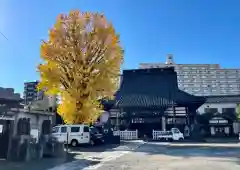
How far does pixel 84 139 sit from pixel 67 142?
179 cm

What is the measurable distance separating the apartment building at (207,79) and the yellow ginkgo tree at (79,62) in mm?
69083

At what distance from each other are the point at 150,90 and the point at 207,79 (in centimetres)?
6226

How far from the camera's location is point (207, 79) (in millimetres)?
97562

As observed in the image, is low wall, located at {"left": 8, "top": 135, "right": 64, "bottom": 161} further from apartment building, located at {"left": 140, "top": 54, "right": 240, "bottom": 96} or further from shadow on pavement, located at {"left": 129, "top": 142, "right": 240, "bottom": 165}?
apartment building, located at {"left": 140, "top": 54, "right": 240, "bottom": 96}

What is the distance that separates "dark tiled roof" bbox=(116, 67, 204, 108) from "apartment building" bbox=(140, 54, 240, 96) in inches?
1935

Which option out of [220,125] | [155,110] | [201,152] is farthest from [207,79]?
[201,152]

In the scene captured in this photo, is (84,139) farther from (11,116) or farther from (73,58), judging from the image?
(11,116)

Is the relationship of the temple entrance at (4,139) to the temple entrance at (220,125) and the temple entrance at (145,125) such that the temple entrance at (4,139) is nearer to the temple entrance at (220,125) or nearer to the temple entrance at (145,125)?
the temple entrance at (145,125)

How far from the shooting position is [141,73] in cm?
4444

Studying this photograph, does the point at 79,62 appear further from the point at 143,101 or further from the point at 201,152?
the point at 143,101

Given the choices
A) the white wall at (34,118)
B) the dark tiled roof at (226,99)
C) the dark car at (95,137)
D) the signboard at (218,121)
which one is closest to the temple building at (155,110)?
the signboard at (218,121)

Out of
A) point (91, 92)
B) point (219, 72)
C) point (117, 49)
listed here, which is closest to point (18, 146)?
point (91, 92)

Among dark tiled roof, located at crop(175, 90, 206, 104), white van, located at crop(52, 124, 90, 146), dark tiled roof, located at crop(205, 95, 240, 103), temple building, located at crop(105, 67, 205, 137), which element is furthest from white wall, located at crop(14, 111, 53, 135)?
dark tiled roof, located at crop(205, 95, 240, 103)

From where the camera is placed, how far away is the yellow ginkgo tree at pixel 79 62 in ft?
78.7
